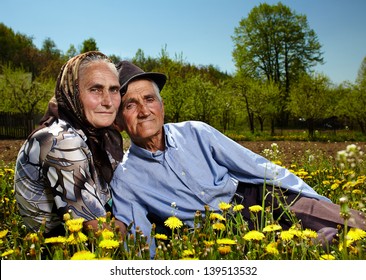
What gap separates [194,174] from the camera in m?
1.78

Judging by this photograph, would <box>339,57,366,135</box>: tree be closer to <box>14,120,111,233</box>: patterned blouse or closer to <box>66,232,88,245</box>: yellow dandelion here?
<box>14,120,111,233</box>: patterned blouse

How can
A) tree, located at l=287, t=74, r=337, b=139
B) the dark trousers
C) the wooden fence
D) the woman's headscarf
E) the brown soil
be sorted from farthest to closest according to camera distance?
1. the wooden fence
2. the brown soil
3. tree, located at l=287, t=74, r=337, b=139
4. the dark trousers
5. the woman's headscarf

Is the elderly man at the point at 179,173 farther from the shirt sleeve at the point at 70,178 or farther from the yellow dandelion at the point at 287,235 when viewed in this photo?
the yellow dandelion at the point at 287,235

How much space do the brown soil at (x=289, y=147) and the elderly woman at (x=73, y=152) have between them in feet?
5.07

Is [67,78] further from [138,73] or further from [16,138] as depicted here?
[16,138]

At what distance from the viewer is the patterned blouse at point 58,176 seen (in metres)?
1.40

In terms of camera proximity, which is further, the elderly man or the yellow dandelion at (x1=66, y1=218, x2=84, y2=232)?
the elderly man

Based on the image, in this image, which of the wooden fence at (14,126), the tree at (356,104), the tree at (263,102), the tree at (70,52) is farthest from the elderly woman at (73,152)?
the wooden fence at (14,126)

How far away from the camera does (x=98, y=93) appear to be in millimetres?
1551

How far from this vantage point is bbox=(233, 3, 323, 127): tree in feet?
6.84

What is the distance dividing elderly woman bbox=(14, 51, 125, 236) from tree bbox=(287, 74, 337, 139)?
1.39 meters

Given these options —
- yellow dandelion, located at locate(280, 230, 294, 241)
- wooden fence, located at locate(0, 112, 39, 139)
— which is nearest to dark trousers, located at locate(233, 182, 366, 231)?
yellow dandelion, located at locate(280, 230, 294, 241)

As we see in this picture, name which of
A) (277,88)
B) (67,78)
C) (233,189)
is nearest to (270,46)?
(277,88)
